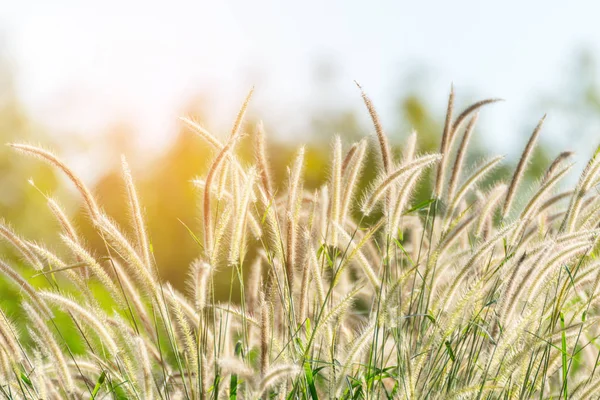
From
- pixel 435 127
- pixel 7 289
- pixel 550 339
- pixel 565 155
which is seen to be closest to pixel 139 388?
pixel 550 339

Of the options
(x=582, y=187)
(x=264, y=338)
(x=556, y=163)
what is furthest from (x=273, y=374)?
(x=556, y=163)

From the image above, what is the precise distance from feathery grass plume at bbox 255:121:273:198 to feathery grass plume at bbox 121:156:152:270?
1.38 feet

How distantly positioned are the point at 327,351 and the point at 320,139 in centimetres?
1783

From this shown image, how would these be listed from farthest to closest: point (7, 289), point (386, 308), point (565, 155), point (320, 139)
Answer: point (320, 139) < point (7, 289) < point (565, 155) < point (386, 308)

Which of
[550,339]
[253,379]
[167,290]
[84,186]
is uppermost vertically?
[84,186]

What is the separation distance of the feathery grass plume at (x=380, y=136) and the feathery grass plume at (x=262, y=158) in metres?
0.32

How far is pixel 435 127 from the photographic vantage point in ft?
72.2

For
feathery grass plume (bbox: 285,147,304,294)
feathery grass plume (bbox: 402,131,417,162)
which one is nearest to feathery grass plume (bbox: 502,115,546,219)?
feathery grass plume (bbox: 402,131,417,162)

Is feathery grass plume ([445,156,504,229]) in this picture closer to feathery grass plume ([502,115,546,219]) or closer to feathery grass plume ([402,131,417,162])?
feathery grass plume ([502,115,546,219])

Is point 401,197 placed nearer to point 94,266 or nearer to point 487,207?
point 487,207

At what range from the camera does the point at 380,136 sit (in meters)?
2.30

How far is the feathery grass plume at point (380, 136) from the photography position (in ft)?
7.33

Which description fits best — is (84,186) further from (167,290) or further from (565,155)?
(565,155)

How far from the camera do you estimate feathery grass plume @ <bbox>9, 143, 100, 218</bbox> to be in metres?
2.02
